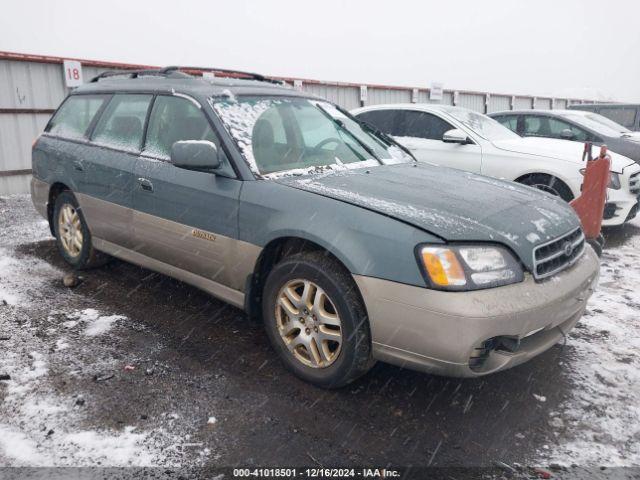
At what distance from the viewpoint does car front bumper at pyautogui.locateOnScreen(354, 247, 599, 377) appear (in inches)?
96.7

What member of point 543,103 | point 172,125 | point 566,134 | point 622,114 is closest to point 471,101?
point 543,103

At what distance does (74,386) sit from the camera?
9.80 ft

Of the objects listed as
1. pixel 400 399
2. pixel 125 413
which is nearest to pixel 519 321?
pixel 400 399

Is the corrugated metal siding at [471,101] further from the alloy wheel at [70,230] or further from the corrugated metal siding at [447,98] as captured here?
the alloy wheel at [70,230]

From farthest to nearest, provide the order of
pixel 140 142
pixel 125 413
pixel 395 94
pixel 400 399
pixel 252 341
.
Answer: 1. pixel 395 94
2. pixel 140 142
3. pixel 252 341
4. pixel 400 399
5. pixel 125 413

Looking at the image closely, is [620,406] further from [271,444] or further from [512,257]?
Result: [271,444]

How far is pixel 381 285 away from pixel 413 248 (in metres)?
0.24

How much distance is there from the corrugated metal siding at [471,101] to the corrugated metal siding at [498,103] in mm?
526

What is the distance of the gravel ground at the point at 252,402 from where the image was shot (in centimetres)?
247

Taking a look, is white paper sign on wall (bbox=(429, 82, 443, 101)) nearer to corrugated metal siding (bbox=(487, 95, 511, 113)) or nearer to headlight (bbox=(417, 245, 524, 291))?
corrugated metal siding (bbox=(487, 95, 511, 113))

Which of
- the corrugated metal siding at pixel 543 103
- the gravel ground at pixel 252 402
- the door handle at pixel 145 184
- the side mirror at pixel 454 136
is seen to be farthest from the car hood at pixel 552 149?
the corrugated metal siding at pixel 543 103

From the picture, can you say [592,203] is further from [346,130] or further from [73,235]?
[73,235]

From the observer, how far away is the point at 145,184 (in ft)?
12.3

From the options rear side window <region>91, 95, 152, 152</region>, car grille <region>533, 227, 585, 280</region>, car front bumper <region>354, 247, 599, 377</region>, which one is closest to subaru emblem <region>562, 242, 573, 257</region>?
car grille <region>533, 227, 585, 280</region>
